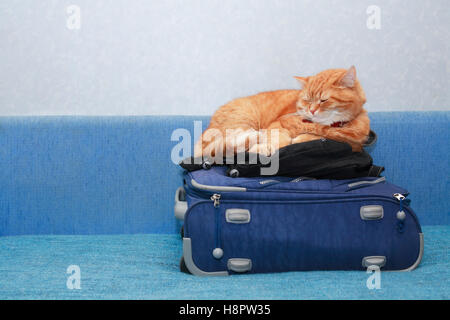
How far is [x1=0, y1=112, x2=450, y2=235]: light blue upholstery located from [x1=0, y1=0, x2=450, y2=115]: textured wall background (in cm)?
9

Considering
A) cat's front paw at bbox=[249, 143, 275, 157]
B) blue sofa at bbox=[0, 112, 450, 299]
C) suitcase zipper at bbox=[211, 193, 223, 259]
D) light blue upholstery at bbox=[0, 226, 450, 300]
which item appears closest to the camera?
light blue upholstery at bbox=[0, 226, 450, 300]

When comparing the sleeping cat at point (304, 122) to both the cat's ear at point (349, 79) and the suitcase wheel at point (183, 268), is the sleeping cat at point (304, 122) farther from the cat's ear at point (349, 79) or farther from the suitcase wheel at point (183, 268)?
the suitcase wheel at point (183, 268)

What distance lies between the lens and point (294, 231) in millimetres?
938

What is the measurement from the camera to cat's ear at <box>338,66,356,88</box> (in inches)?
43.3

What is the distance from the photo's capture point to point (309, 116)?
1162 millimetres

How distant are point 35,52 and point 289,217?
1040 millimetres

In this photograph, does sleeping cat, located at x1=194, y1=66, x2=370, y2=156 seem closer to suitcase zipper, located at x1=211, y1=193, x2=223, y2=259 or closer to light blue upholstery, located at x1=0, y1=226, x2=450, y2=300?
suitcase zipper, located at x1=211, y1=193, x2=223, y2=259

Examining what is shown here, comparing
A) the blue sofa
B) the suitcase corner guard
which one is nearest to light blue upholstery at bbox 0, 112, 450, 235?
the blue sofa

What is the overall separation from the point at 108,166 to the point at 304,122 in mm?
655

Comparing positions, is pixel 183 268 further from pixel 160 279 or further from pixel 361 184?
pixel 361 184

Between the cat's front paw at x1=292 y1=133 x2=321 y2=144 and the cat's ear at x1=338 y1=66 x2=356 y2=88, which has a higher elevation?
the cat's ear at x1=338 y1=66 x2=356 y2=88

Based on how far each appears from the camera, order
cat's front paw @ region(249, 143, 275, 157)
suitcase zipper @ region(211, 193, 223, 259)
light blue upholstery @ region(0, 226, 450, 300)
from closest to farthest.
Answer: light blue upholstery @ region(0, 226, 450, 300) → suitcase zipper @ region(211, 193, 223, 259) → cat's front paw @ region(249, 143, 275, 157)

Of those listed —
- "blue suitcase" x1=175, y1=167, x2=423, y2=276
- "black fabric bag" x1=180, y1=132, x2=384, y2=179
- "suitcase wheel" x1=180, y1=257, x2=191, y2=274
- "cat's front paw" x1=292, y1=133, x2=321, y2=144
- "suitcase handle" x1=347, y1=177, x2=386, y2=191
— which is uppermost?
"cat's front paw" x1=292, y1=133, x2=321, y2=144
